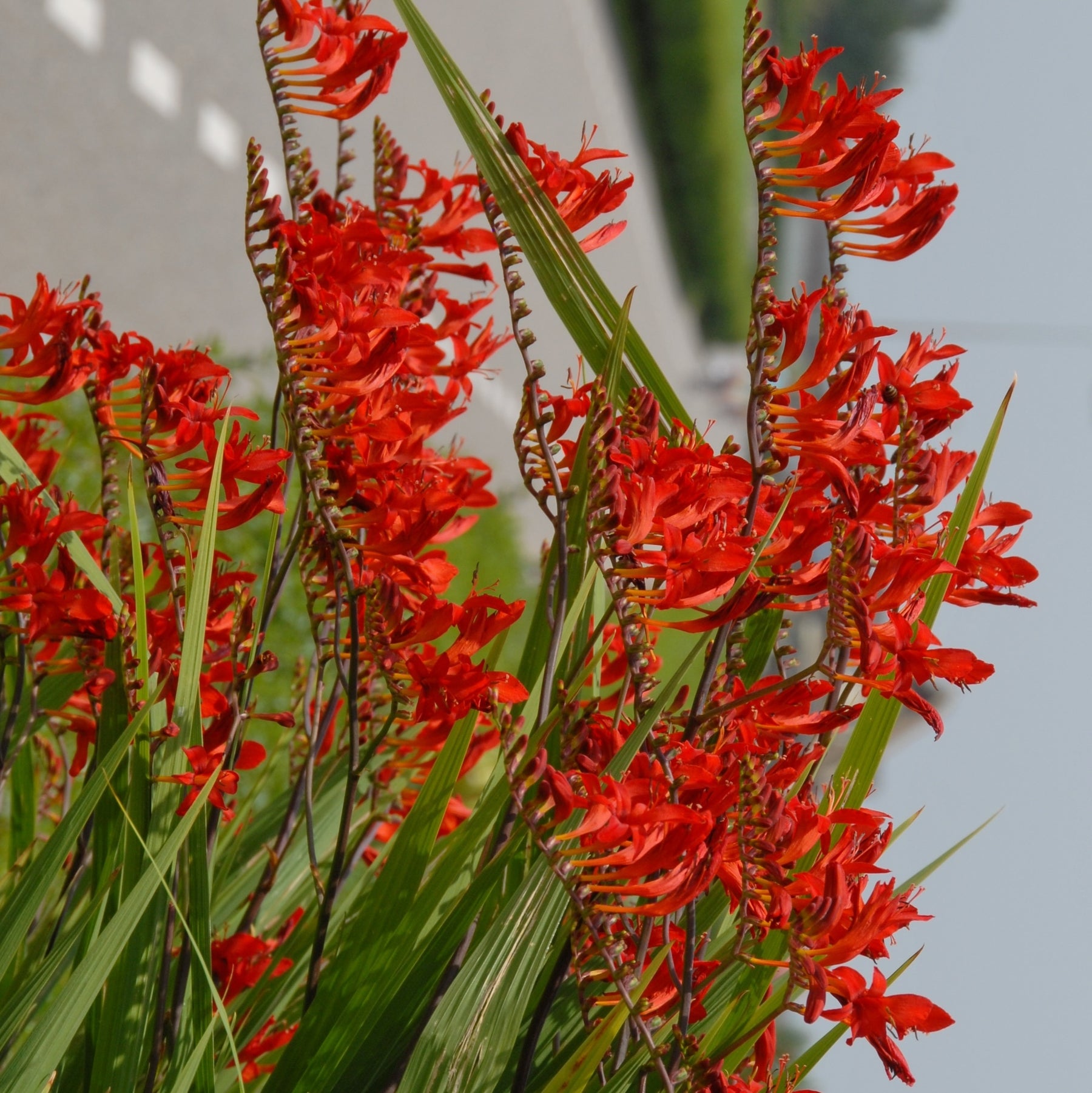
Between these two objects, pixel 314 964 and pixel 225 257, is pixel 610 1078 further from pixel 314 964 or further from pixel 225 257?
pixel 225 257

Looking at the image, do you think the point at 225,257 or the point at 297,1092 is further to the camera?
the point at 225,257

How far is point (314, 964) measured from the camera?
1.77ft

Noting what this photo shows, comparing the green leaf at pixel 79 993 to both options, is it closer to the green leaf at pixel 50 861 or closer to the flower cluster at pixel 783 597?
the green leaf at pixel 50 861

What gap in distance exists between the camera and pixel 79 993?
1.47 ft

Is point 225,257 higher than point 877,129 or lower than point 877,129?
higher

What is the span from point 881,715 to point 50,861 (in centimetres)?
41

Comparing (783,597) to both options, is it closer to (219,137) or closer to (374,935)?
(374,935)

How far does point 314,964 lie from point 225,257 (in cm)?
252

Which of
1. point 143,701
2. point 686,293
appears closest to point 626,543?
point 143,701

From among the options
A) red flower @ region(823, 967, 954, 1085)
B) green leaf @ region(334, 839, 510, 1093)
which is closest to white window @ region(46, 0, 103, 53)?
green leaf @ region(334, 839, 510, 1093)

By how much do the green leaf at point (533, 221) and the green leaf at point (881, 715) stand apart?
174 mm

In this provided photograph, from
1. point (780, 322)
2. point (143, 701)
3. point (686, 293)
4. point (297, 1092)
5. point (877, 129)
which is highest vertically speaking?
point (686, 293)

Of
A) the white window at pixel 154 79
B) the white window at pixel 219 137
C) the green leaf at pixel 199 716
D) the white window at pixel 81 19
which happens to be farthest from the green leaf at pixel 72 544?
the white window at pixel 219 137

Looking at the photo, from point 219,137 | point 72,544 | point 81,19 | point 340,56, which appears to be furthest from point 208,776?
point 219,137
